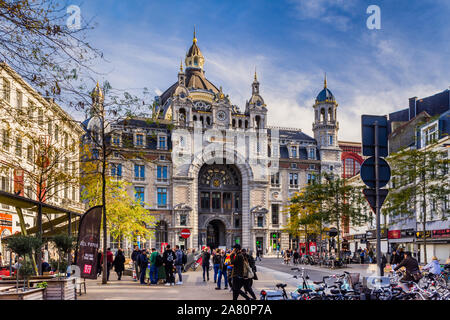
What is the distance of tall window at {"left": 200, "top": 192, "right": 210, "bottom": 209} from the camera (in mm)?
79812

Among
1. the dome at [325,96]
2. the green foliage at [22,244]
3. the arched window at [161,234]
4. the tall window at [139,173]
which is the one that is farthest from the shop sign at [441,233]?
the dome at [325,96]

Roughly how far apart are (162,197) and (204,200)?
281 inches

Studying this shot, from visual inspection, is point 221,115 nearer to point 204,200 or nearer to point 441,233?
point 204,200

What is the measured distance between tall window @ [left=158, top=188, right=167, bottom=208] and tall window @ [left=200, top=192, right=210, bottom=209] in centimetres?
624

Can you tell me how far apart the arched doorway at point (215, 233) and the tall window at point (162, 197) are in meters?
9.84

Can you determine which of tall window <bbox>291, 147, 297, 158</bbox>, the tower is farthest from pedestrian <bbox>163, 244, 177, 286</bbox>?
the tower

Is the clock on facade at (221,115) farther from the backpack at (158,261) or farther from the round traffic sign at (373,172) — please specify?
the round traffic sign at (373,172)

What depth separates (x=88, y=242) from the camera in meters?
19.3

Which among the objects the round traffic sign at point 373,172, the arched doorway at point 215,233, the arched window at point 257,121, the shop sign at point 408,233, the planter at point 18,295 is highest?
the arched window at point 257,121

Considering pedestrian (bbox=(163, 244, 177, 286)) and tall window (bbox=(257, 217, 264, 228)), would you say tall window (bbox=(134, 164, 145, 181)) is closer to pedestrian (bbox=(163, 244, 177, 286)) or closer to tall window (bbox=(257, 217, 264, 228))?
tall window (bbox=(257, 217, 264, 228))

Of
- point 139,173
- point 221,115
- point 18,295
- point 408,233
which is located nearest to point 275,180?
point 221,115

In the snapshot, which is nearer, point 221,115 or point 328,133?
point 221,115

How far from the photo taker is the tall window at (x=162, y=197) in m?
75.9
